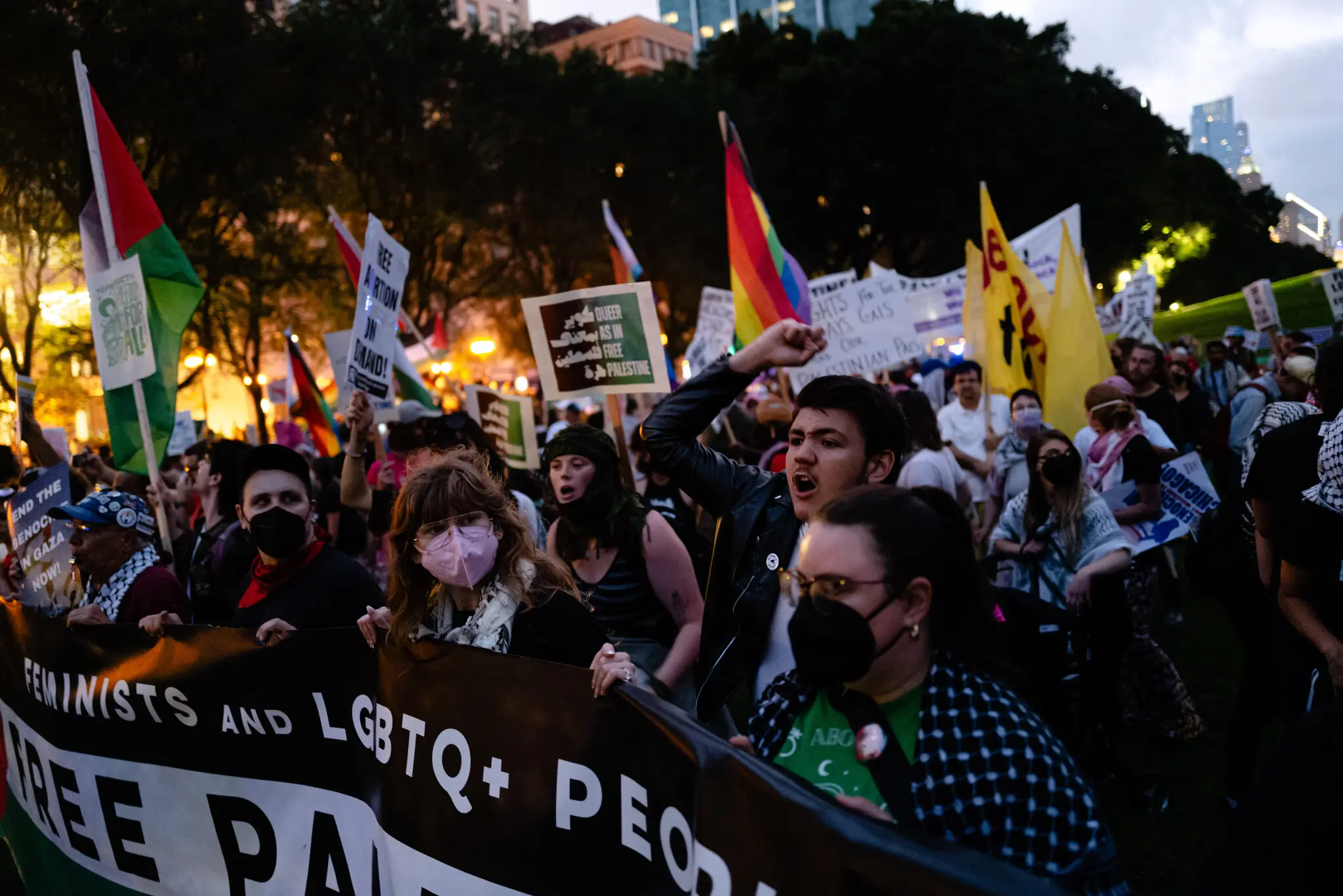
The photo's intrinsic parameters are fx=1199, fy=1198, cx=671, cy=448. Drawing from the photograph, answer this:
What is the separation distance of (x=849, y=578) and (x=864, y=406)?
2.92ft

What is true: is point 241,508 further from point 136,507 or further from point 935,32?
point 935,32

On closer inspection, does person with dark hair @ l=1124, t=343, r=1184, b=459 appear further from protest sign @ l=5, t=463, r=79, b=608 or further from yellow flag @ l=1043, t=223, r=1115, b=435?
protest sign @ l=5, t=463, r=79, b=608

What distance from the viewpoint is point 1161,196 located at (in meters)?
48.2

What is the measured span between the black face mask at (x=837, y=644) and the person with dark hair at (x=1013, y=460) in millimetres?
4937

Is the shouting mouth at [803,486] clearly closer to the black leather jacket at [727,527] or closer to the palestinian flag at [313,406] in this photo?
the black leather jacket at [727,527]

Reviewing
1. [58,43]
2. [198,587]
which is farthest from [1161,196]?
[198,587]

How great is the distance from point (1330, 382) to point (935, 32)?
36918 mm

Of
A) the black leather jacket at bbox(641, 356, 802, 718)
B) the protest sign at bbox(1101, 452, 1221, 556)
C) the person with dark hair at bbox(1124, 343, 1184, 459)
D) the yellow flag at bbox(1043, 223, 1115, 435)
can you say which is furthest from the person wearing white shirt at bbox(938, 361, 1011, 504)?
the black leather jacket at bbox(641, 356, 802, 718)

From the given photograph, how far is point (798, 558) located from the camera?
7.11 feet

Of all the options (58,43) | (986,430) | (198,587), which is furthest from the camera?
(58,43)

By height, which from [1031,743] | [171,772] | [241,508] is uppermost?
[241,508]

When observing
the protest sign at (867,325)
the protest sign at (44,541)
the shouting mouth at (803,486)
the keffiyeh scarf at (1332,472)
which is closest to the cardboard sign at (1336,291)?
the protest sign at (867,325)

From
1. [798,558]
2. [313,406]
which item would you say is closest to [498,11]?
[313,406]

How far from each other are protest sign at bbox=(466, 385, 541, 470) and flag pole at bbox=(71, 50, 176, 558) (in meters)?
2.50
